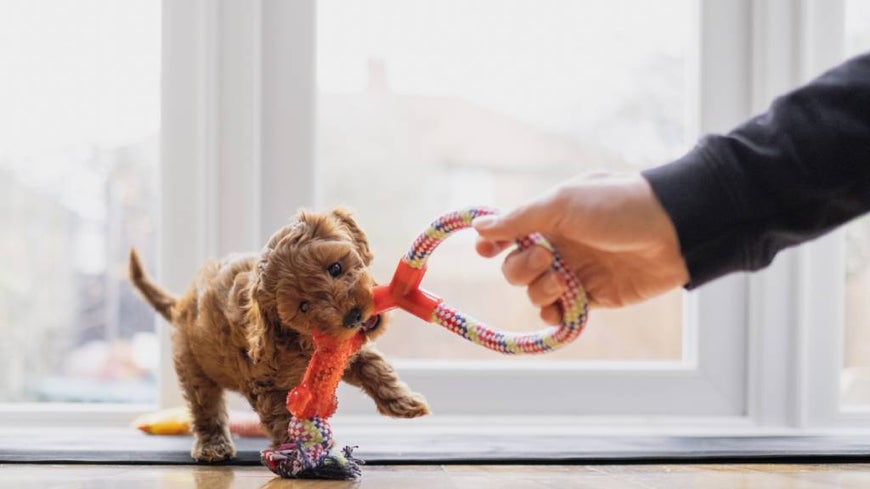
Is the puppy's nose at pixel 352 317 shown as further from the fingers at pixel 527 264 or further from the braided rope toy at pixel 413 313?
the fingers at pixel 527 264

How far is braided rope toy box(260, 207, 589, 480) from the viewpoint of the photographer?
0.94m

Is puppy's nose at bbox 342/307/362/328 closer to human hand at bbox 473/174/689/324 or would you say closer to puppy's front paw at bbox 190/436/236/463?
human hand at bbox 473/174/689/324

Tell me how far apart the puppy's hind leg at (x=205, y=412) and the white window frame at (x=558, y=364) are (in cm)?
34

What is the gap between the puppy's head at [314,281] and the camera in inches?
37.7

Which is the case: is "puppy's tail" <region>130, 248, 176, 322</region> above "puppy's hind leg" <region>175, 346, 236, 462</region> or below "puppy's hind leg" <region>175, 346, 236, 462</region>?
above

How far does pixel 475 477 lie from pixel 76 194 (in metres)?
0.91

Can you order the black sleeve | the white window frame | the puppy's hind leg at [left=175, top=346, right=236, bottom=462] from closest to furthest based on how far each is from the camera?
the black sleeve
the puppy's hind leg at [left=175, top=346, right=236, bottom=462]
the white window frame

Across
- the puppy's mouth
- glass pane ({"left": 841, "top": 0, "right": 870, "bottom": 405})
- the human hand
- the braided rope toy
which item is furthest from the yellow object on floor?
glass pane ({"left": 841, "top": 0, "right": 870, "bottom": 405})

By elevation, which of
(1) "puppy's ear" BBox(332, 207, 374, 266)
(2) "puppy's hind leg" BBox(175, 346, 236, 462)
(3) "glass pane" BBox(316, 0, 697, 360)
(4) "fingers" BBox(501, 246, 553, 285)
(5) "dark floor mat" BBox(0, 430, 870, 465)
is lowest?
(5) "dark floor mat" BBox(0, 430, 870, 465)

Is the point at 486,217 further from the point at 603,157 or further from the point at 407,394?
the point at 603,157

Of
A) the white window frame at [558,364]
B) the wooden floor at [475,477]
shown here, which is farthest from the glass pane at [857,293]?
the wooden floor at [475,477]

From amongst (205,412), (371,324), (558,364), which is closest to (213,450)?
(205,412)

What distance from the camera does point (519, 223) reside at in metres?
0.91

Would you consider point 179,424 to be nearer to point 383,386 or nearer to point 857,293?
point 383,386
